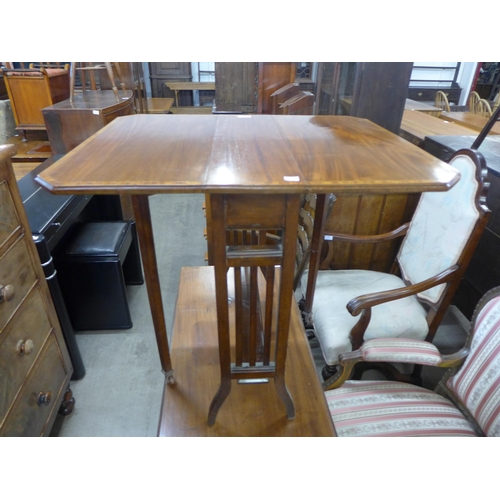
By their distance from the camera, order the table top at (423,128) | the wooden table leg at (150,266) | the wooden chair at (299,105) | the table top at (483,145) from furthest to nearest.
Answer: the table top at (423,128)
the wooden chair at (299,105)
the table top at (483,145)
the wooden table leg at (150,266)

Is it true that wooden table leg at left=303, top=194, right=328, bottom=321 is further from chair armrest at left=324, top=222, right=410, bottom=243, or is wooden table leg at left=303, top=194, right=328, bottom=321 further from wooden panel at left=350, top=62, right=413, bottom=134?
wooden panel at left=350, top=62, right=413, bottom=134

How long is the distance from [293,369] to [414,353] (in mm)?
389

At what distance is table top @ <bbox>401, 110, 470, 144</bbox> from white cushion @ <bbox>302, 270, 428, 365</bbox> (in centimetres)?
112

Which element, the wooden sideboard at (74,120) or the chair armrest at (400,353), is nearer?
the chair armrest at (400,353)

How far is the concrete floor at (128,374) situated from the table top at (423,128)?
1.14m

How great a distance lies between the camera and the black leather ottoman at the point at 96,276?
1727mm

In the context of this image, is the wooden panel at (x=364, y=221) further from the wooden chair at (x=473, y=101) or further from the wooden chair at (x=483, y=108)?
the wooden chair at (x=473, y=101)

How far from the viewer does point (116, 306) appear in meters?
1.87

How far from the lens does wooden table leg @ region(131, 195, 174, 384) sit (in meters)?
0.84

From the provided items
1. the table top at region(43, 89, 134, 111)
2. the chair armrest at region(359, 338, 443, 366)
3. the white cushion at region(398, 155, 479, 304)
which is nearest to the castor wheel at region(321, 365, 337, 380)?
the chair armrest at region(359, 338, 443, 366)

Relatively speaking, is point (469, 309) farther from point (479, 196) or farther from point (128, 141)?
point (128, 141)

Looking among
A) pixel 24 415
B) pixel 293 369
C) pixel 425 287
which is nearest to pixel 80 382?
pixel 24 415

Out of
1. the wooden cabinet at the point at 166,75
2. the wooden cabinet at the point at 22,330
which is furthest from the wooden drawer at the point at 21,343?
the wooden cabinet at the point at 166,75

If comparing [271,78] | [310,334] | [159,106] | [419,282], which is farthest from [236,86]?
[419,282]
